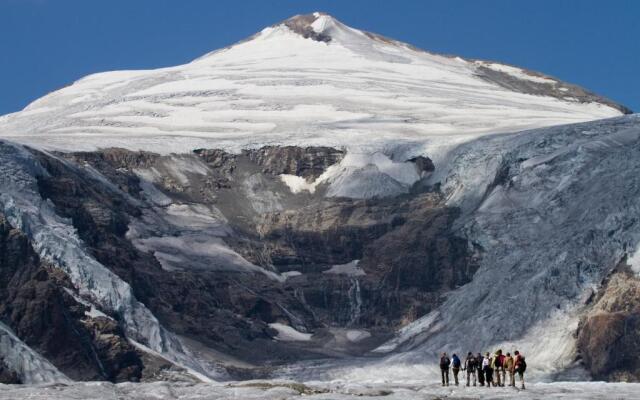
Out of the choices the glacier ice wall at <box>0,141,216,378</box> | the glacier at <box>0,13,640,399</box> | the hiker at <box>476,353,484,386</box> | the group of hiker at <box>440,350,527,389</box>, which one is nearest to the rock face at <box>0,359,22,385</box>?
the glacier at <box>0,13,640,399</box>

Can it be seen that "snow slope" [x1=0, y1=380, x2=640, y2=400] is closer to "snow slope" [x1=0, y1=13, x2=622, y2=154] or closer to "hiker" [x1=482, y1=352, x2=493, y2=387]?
"hiker" [x1=482, y1=352, x2=493, y2=387]

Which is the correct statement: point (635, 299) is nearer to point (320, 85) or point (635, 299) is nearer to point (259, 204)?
point (259, 204)

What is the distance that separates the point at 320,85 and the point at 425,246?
6633 cm

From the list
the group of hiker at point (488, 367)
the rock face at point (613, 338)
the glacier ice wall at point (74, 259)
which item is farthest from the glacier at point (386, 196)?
the rock face at point (613, 338)

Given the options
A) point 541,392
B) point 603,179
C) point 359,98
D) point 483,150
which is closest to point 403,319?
point 603,179

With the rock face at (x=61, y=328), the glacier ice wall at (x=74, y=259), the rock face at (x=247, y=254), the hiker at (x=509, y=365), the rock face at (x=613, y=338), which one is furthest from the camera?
the rock face at (x=247, y=254)

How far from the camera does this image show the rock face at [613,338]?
89.2 m

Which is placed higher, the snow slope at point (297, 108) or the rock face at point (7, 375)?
the snow slope at point (297, 108)

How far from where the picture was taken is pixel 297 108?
165250 mm

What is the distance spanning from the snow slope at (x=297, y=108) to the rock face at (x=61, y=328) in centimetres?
3428

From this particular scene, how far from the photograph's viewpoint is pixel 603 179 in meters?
109

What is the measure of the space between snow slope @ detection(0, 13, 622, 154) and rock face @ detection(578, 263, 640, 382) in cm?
4165

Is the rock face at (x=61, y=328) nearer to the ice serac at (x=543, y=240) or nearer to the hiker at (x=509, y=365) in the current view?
the ice serac at (x=543, y=240)

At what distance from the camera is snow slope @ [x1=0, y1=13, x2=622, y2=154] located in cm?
14200
